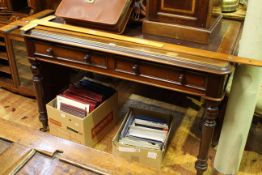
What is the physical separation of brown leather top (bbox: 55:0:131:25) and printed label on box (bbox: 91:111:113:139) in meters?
0.70

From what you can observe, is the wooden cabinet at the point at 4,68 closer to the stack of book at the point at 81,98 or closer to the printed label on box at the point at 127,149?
the stack of book at the point at 81,98

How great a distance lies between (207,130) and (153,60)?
45cm

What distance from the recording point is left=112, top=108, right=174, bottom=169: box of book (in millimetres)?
1833

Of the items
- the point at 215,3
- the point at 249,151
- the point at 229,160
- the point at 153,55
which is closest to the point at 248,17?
the point at 215,3

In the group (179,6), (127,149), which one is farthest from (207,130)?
(179,6)

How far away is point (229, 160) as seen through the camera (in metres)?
1.80

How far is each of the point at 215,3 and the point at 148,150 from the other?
2.92 ft

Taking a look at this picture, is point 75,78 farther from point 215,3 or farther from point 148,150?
point 215,3

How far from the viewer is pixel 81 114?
1.93 m

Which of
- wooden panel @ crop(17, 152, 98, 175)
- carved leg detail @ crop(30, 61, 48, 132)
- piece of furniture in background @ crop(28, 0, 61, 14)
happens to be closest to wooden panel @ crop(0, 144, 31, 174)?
wooden panel @ crop(17, 152, 98, 175)

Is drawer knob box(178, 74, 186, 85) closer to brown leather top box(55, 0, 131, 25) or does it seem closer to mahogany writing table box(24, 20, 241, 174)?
mahogany writing table box(24, 20, 241, 174)

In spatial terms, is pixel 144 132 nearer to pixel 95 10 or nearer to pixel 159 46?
pixel 159 46

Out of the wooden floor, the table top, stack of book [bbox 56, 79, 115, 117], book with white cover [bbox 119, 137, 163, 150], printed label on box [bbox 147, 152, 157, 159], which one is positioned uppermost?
the table top

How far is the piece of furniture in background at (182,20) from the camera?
4.97 ft
